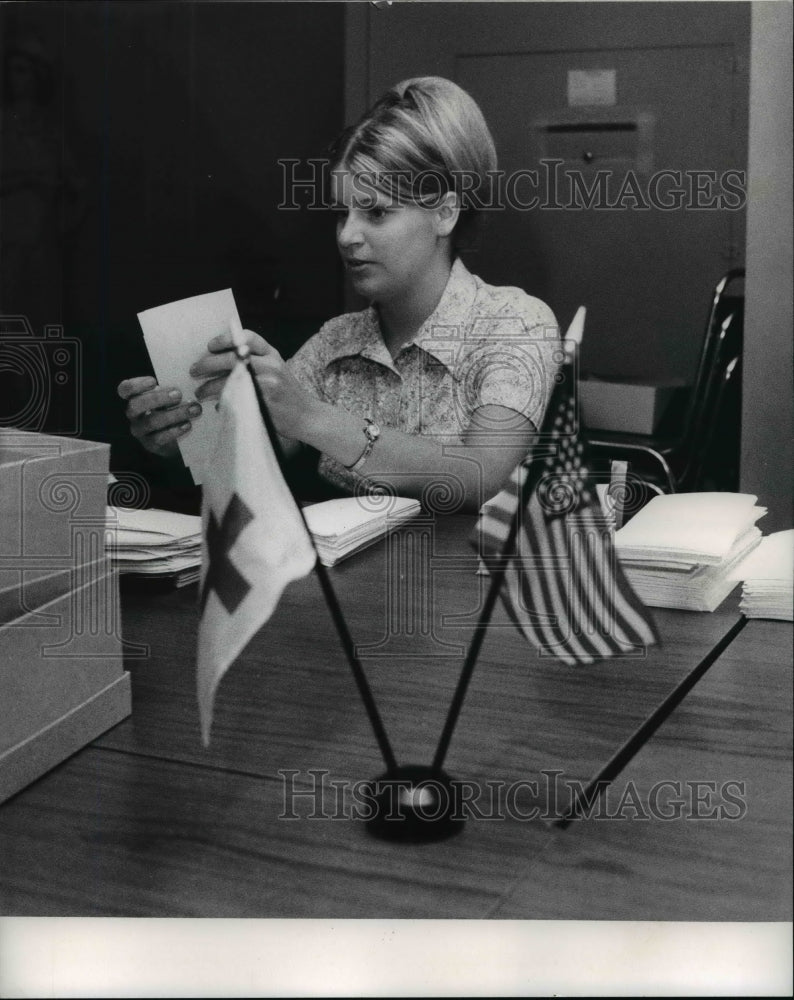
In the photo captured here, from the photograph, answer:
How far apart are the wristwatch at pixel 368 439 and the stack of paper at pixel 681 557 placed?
1.41 ft

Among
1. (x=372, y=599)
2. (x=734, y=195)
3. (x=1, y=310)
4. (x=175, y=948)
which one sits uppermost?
(x=734, y=195)

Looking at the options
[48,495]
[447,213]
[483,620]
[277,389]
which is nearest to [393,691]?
[483,620]

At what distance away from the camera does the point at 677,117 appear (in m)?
1.35

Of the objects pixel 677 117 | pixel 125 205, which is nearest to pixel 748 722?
pixel 677 117

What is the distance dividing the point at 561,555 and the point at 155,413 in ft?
1.96

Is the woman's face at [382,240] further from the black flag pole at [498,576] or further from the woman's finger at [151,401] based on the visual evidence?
the black flag pole at [498,576]

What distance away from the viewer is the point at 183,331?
121 cm

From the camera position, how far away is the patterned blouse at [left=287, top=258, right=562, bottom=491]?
150cm

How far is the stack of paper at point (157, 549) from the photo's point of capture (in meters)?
1.37

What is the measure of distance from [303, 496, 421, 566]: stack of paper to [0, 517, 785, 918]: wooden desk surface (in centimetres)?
12

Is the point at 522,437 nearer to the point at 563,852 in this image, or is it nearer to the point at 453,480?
the point at 453,480

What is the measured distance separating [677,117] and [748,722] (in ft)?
2.65

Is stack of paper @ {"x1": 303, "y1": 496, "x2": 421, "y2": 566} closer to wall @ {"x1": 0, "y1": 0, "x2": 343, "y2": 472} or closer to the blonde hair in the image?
wall @ {"x1": 0, "y1": 0, "x2": 343, "y2": 472}

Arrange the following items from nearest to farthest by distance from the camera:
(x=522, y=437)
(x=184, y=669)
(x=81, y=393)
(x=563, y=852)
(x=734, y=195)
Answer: (x=563, y=852) < (x=184, y=669) < (x=734, y=195) < (x=81, y=393) < (x=522, y=437)
